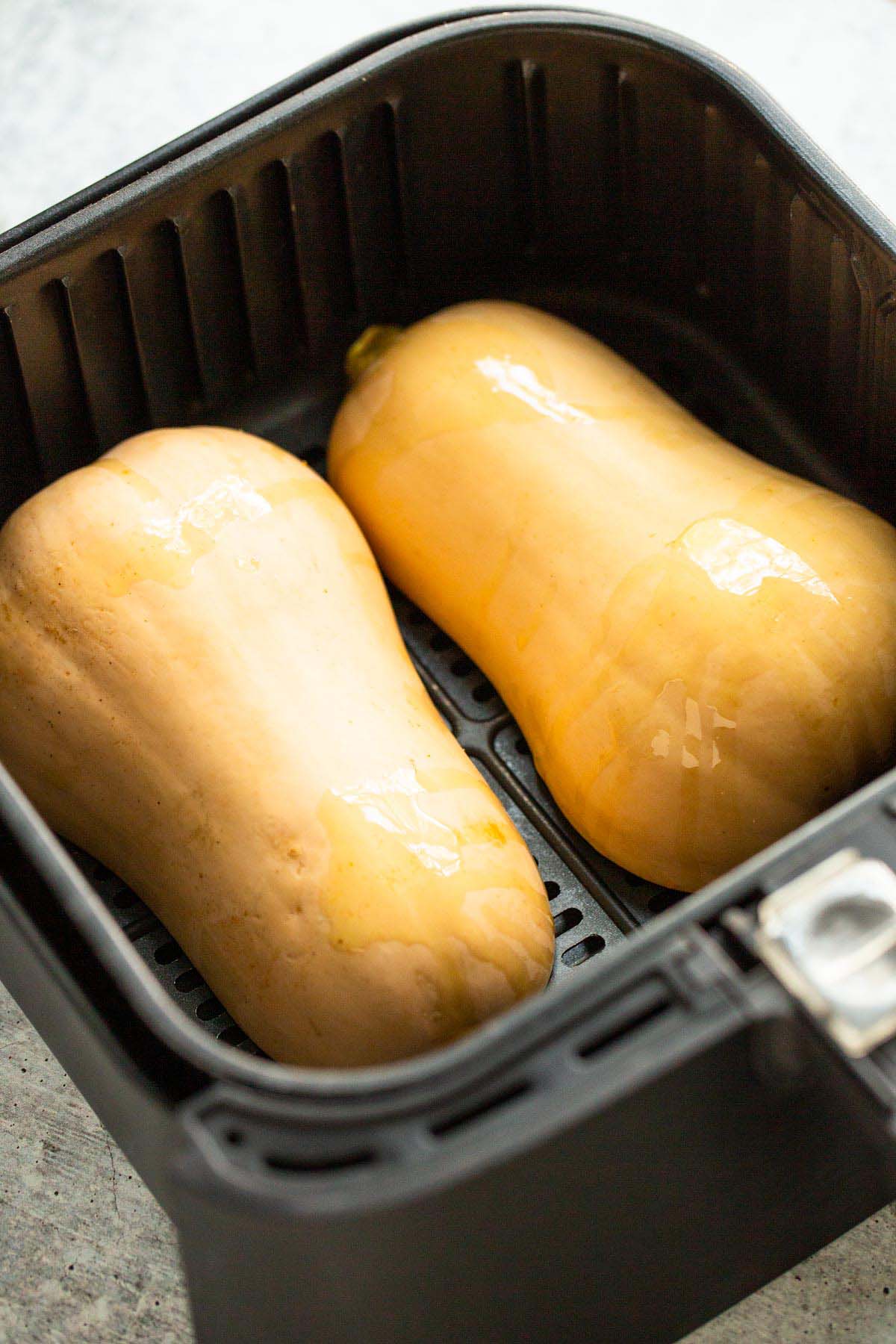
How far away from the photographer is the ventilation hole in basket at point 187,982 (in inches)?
32.7

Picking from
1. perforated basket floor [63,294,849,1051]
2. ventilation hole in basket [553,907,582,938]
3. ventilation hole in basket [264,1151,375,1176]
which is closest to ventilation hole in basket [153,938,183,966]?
perforated basket floor [63,294,849,1051]

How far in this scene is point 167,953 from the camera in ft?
2.76

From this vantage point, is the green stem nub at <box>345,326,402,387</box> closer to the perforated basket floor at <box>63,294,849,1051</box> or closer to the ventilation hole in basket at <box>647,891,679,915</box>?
the perforated basket floor at <box>63,294,849,1051</box>

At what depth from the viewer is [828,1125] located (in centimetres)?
65

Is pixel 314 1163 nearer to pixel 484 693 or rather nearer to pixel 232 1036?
pixel 232 1036

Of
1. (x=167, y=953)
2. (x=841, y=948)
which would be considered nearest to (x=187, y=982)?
(x=167, y=953)

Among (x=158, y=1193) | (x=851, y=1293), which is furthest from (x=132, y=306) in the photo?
(x=851, y=1293)

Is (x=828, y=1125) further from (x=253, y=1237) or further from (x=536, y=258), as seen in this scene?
(x=536, y=258)

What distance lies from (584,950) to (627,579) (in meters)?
0.19

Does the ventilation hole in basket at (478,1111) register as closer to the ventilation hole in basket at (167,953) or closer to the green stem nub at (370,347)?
the ventilation hole in basket at (167,953)

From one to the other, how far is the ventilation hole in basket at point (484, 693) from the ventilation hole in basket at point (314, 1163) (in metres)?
0.40

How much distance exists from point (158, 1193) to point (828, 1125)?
0.89 feet

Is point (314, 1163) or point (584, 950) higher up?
point (314, 1163)

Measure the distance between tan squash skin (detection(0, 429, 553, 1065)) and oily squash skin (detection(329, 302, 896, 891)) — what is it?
0.05 meters
